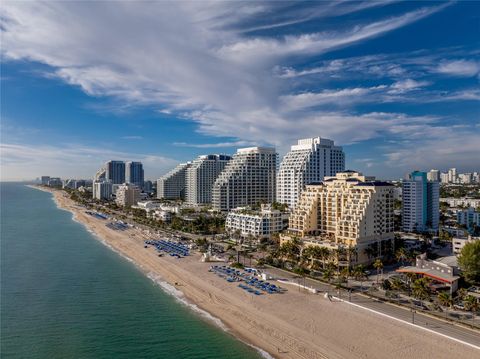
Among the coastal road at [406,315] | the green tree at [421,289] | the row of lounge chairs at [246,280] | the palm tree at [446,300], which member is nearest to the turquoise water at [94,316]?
the row of lounge chairs at [246,280]

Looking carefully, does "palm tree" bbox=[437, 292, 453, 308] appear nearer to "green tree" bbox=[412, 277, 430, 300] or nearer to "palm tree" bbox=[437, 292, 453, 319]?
"palm tree" bbox=[437, 292, 453, 319]

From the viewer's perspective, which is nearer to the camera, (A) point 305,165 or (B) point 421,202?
(B) point 421,202

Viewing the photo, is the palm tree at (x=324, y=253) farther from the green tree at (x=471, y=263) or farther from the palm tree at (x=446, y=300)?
the palm tree at (x=446, y=300)

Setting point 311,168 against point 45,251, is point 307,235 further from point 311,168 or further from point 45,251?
point 45,251

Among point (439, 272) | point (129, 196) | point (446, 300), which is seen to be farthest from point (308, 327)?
point (129, 196)

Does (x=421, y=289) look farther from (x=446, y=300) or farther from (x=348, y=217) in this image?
(x=348, y=217)

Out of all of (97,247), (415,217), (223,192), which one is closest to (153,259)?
(97,247)

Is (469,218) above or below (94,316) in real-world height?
above
